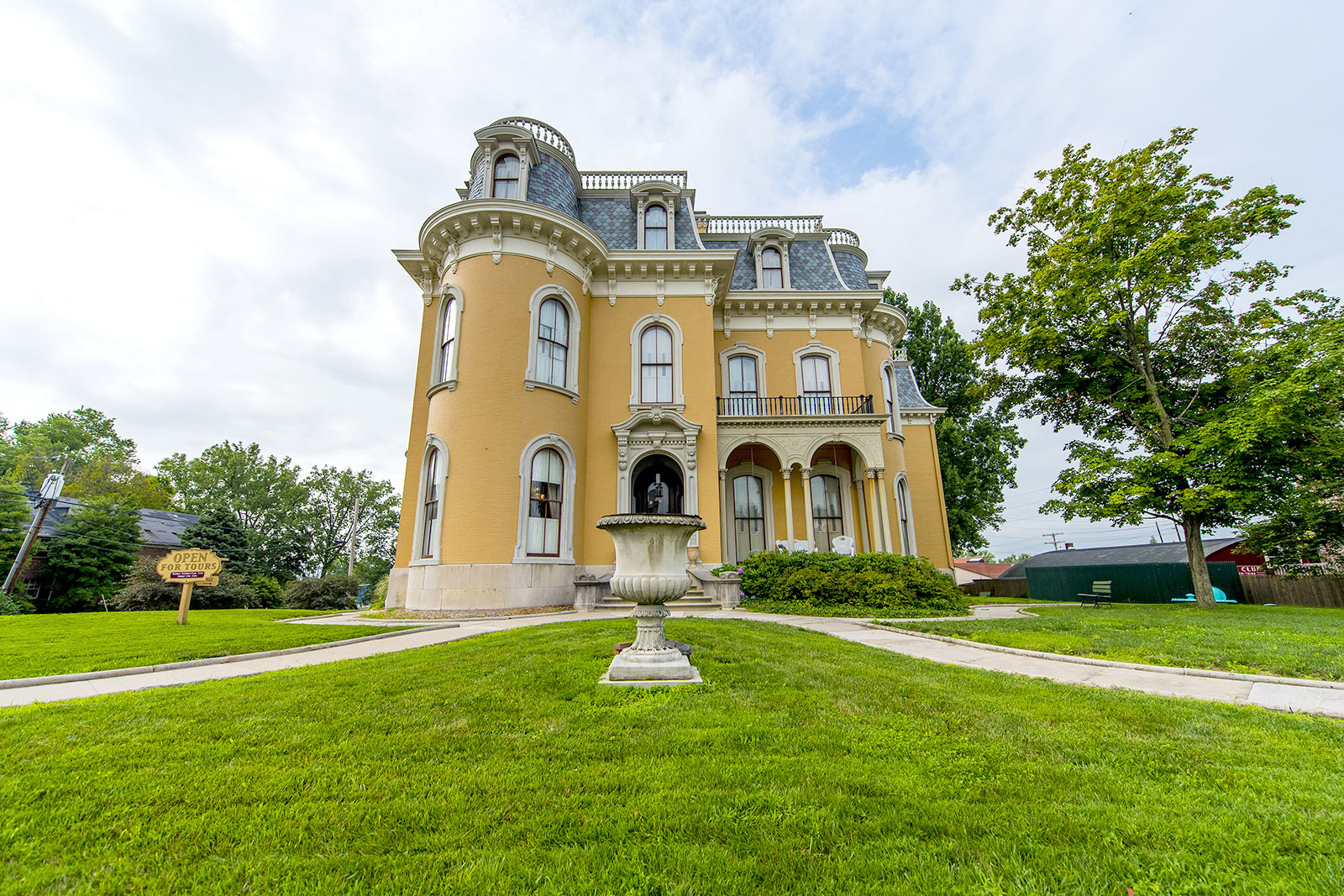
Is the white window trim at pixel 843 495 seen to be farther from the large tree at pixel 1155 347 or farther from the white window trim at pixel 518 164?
the white window trim at pixel 518 164

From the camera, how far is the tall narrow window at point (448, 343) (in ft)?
44.3

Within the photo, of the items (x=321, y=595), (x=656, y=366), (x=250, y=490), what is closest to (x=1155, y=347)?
(x=656, y=366)

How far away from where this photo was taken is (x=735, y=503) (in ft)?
54.5

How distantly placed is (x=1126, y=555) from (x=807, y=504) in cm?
2281

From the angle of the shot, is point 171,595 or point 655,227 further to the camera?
point 171,595

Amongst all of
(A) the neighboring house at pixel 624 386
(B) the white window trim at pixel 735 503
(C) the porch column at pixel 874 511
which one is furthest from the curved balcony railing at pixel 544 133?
(C) the porch column at pixel 874 511

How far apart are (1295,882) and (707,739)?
7.10ft

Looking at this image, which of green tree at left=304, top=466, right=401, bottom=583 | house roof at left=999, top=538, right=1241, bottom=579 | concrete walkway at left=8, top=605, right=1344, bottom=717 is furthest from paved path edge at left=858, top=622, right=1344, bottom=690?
green tree at left=304, top=466, right=401, bottom=583

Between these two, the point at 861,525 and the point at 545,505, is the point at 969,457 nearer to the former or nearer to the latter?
the point at 861,525

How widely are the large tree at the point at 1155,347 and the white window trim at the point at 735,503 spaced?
7090 millimetres

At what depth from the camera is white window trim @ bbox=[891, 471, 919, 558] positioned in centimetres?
1698

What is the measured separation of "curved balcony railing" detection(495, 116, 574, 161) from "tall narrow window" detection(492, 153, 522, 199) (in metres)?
0.91

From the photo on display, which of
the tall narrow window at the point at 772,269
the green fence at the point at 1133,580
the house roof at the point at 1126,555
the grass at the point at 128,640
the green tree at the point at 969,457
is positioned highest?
the tall narrow window at the point at 772,269

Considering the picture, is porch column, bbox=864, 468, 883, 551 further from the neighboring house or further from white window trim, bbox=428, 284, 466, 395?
white window trim, bbox=428, 284, 466, 395
